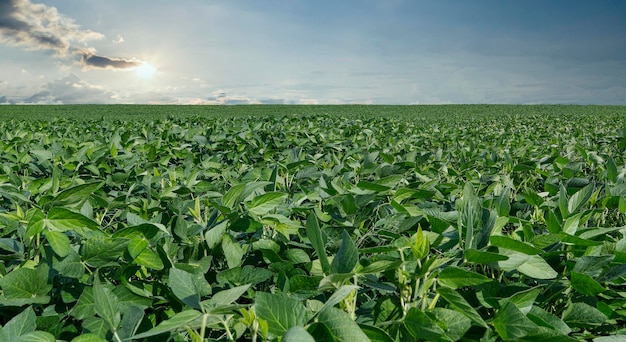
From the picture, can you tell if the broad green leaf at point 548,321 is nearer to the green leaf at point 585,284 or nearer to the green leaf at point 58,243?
the green leaf at point 585,284

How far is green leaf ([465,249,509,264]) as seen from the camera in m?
0.94

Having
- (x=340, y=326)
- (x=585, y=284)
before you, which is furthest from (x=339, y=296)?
(x=585, y=284)

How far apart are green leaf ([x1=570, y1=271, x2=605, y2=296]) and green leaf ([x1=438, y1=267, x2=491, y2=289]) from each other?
0.40 m

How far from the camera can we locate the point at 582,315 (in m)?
1.21

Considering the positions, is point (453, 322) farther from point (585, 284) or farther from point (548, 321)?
point (585, 284)

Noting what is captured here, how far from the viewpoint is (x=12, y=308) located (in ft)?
4.37

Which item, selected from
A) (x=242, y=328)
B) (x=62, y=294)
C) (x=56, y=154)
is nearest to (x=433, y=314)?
(x=242, y=328)

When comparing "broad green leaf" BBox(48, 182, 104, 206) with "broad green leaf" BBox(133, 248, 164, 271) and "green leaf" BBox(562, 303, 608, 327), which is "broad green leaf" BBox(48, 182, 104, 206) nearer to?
"broad green leaf" BBox(133, 248, 164, 271)

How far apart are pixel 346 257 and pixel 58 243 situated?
2.46 feet

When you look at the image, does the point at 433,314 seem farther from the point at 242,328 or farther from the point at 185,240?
the point at 185,240

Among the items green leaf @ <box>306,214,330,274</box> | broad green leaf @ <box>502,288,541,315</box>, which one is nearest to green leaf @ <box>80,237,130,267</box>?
green leaf @ <box>306,214,330,274</box>

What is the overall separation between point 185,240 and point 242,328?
484mm

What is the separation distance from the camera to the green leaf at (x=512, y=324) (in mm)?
961

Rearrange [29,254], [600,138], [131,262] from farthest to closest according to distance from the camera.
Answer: [600,138], [29,254], [131,262]
